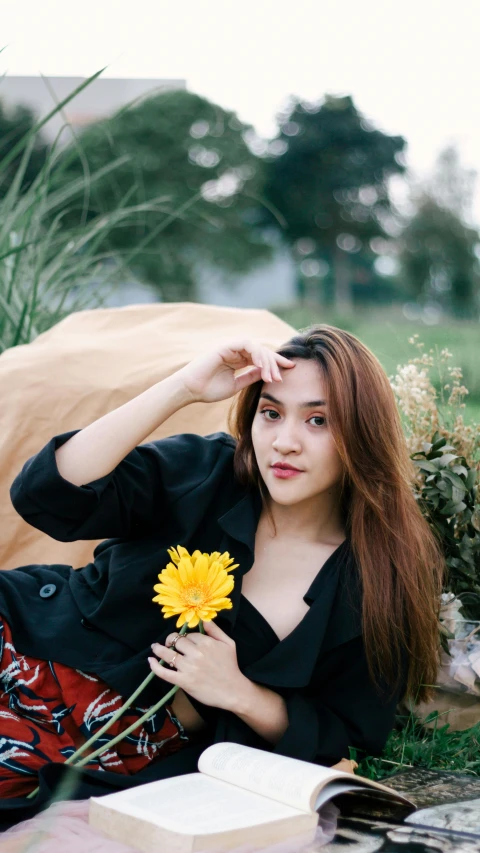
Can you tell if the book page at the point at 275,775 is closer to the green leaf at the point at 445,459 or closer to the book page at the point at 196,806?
the book page at the point at 196,806

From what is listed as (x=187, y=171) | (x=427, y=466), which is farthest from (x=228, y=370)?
(x=187, y=171)

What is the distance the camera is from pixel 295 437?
210 cm

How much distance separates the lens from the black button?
229cm

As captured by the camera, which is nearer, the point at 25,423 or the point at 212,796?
the point at 212,796

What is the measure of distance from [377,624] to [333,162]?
43.5 meters

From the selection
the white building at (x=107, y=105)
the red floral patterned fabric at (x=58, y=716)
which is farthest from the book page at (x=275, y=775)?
the white building at (x=107, y=105)

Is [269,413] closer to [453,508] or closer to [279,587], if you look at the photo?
[279,587]

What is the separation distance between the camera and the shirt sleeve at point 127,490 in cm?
204

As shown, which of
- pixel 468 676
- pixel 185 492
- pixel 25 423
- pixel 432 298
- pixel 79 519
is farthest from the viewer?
pixel 432 298

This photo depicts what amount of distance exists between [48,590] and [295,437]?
734 mm

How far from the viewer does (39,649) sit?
7.09 feet

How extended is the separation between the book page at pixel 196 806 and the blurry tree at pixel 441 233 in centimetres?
3543

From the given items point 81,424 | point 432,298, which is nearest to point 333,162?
point 432,298

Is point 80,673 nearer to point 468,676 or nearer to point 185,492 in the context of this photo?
point 185,492
